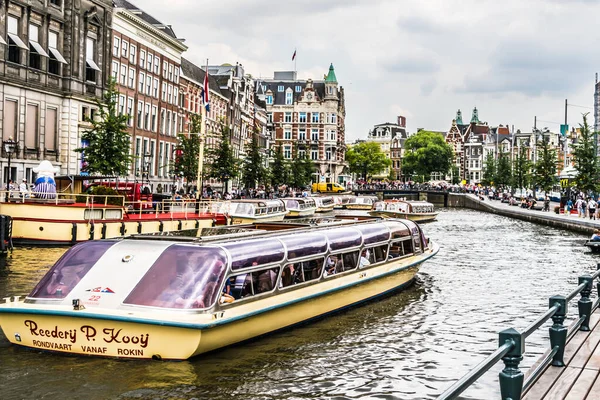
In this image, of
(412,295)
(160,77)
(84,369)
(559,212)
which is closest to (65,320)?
(84,369)

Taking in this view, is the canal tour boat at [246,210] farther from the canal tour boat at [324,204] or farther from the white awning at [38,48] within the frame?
the canal tour boat at [324,204]

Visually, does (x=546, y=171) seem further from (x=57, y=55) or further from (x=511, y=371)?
(x=511, y=371)

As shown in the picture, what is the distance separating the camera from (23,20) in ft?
154

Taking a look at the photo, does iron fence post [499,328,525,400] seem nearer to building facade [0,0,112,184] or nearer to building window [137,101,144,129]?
building facade [0,0,112,184]

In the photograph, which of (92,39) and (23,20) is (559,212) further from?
(23,20)

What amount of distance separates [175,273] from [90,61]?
45.2 metres

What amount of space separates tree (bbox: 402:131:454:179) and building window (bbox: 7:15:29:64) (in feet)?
467

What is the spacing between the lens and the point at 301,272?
1689 cm

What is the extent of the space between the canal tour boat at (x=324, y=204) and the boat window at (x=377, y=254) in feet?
182

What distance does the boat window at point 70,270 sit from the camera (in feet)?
44.7

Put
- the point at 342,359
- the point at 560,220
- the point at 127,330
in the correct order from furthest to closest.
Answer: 1. the point at 560,220
2. the point at 342,359
3. the point at 127,330

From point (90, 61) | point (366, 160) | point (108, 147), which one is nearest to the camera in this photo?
point (108, 147)

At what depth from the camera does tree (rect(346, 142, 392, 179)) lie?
581 feet

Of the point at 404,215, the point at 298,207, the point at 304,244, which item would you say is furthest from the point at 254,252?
the point at 404,215
